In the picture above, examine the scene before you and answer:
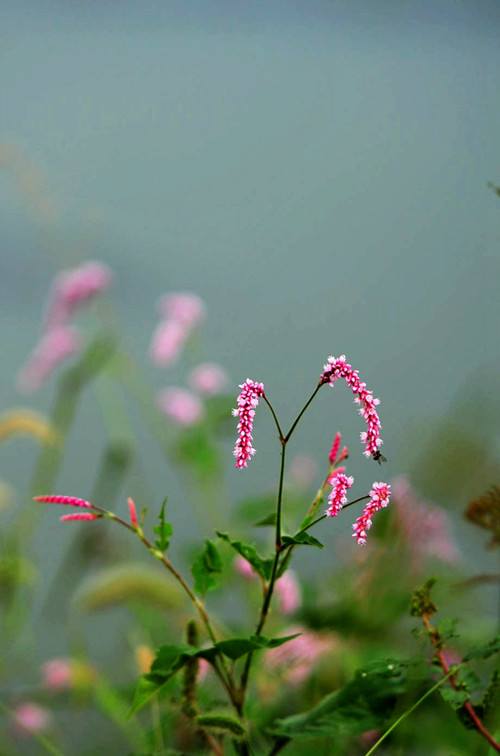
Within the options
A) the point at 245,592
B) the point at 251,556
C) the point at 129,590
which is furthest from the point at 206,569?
the point at 245,592

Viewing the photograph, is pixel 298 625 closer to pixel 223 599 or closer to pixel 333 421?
pixel 333 421

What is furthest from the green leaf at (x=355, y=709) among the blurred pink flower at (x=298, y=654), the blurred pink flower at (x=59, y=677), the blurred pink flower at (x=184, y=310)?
the blurred pink flower at (x=184, y=310)

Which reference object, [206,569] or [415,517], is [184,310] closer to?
[415,517]

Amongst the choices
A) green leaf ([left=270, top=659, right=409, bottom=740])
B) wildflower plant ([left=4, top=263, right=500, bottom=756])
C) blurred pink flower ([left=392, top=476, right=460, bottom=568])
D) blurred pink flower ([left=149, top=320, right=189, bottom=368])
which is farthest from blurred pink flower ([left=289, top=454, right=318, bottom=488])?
green leaf ([left=270, top=659, right=409, bottom=740])

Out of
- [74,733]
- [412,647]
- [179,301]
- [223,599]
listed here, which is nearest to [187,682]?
[412,647]

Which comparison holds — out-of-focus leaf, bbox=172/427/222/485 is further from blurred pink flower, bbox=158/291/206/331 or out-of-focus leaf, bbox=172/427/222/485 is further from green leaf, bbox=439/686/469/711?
green leaf, bbox=439/686/469/711
